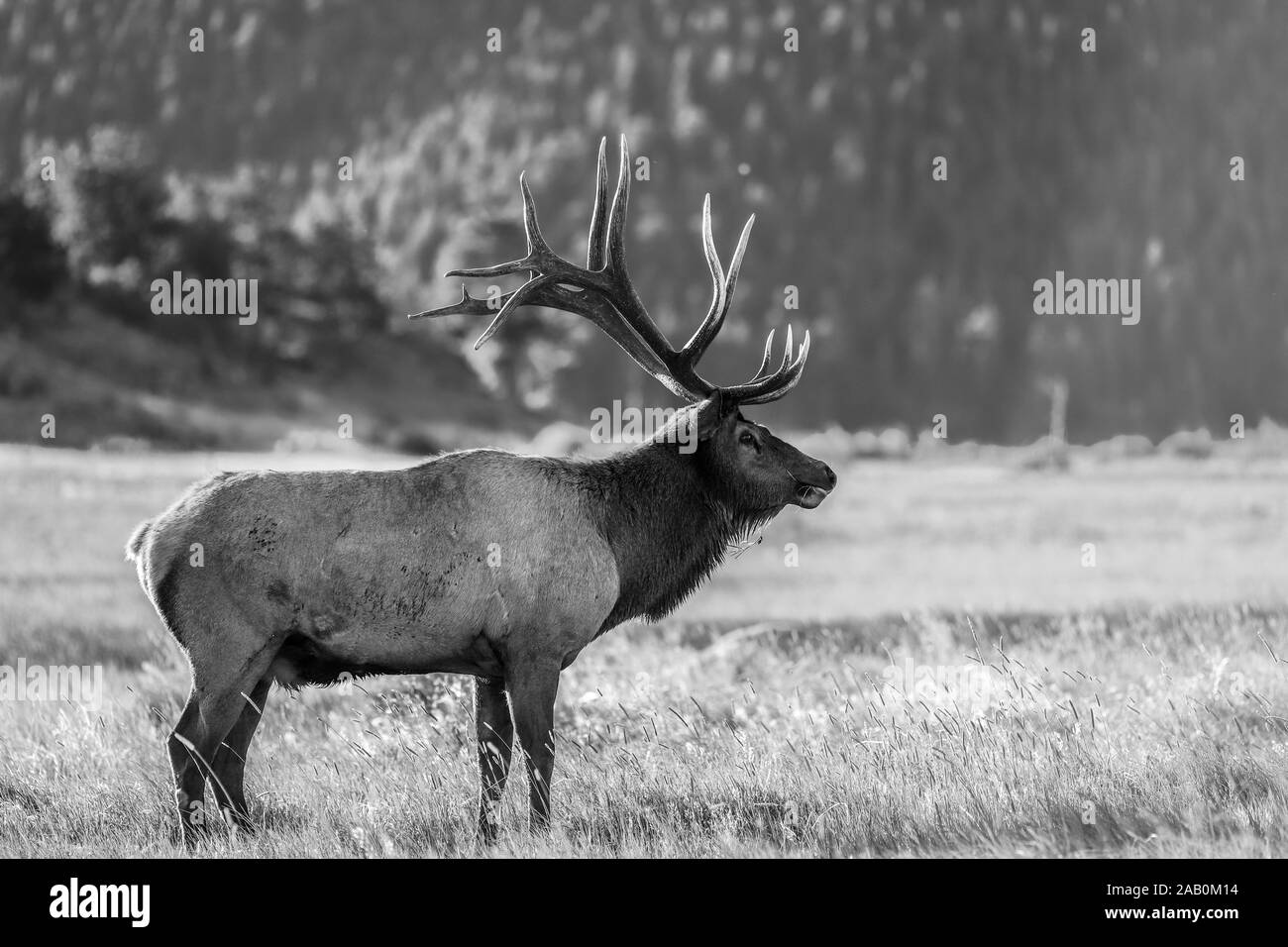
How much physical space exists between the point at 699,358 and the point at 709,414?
35 centimetres

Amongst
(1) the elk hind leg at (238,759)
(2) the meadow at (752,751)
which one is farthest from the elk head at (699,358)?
(1) the elk hind leg at (238,759)

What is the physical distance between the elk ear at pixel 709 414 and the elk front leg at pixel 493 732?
73.0 inches

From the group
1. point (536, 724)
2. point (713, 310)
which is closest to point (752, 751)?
point (536, 724)

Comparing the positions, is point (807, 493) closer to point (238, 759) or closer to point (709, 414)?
point (709, 414)

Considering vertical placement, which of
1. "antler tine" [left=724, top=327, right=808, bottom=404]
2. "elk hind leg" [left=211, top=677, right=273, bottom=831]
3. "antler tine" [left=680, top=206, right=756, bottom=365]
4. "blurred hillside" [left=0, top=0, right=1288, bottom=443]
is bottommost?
"elk hind leg" [left=211, top=677, right=273, bottom=831]

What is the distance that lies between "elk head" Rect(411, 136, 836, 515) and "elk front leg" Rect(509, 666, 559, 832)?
5.62 feet

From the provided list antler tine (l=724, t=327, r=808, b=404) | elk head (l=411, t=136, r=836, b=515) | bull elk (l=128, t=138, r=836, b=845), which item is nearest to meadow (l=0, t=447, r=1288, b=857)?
bull elk (l=128, t=138, r=836, b=845)

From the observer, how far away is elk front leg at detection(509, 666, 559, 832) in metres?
7.16

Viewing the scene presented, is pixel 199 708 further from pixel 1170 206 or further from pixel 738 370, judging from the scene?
pixel 1170 206

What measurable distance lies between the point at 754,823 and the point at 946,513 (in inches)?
1169

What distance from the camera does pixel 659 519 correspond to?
8.10m

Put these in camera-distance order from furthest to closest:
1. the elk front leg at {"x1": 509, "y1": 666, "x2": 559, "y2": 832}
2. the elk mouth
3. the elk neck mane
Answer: the elk mouth, the elk neck mane, the elk front leg at {"x1": 509, "y1": 666, "x2": 559, "y2": 832}

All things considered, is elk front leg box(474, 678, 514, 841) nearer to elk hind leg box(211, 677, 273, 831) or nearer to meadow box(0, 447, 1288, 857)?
meadow box(0, 447, 1288, 857)
